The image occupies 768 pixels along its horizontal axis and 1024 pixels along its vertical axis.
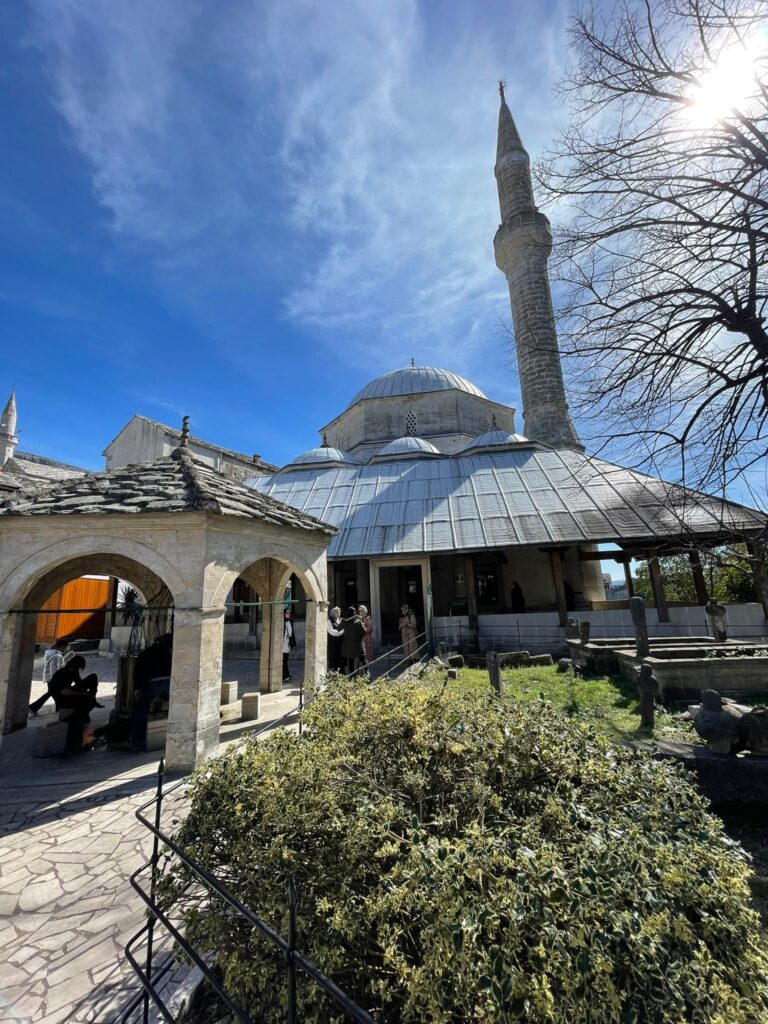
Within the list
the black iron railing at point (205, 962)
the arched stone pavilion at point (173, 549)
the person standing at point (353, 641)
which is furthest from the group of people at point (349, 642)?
the black iron railing at point (205, 962)

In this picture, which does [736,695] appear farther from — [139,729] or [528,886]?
[139,729]

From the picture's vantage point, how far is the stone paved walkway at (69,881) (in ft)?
8.15

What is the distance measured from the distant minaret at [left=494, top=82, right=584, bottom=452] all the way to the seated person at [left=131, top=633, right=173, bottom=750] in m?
19.5

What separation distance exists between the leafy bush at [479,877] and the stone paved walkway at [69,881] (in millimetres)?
946

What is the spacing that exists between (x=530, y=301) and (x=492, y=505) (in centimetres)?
1316

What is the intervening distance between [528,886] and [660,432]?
6.09m

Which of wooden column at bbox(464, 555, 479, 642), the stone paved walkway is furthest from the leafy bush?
wooden column at bbox(464, 555, 479, 642)

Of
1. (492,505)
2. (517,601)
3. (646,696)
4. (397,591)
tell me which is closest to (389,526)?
(492,505)

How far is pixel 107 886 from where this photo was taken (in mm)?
3404

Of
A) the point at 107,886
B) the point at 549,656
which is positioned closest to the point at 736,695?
the point at 549,656

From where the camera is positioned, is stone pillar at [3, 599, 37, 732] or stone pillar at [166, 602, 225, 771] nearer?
stone pillar at [166, 602, 225, 771]

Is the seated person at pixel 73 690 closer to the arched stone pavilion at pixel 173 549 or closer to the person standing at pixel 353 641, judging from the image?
the arched stone pavilion at pixel 173 549

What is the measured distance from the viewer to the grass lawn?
5875 millimetres

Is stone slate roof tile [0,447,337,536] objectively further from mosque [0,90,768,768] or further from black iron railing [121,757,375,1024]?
black iron railing [121,757,375,1024]
